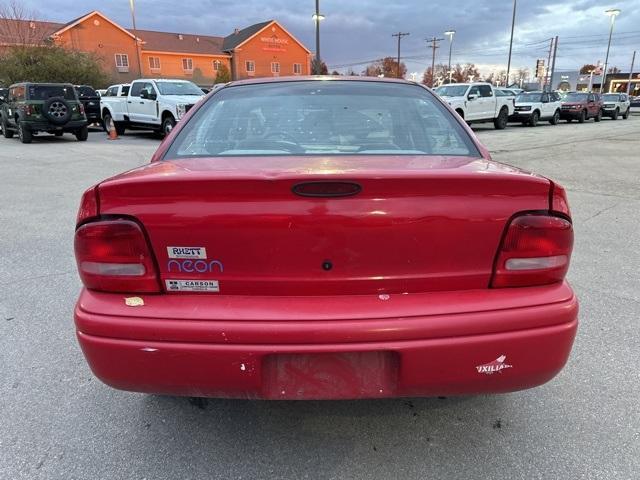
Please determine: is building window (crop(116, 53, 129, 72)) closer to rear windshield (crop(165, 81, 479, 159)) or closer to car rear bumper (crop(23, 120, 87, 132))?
car rear bumper (crop(23, 120, 87, 132))

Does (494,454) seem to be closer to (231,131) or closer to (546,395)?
(546,395)

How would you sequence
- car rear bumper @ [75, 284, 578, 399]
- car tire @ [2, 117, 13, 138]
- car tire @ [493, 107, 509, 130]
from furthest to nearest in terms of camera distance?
car tire @ [493, 107, 509, 130]
car tire @ [2, 117, 13, 138]
car rear bumper @ [75, 284, 578, 399]

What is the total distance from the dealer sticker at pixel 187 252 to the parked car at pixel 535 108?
2618cm

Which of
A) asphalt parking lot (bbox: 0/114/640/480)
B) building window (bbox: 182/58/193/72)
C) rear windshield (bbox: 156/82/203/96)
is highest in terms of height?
building window (bbox: 182/58/193/72)

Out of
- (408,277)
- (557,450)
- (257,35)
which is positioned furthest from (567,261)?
(257,35)

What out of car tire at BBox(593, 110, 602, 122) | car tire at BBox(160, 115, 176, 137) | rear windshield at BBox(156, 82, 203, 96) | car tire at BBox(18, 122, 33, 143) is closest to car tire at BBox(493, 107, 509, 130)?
car tire at BBox(593, 110, 602, 122)

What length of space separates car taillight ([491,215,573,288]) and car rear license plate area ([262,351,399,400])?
→ 548mm

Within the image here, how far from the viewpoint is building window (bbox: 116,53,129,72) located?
5641 centimetres

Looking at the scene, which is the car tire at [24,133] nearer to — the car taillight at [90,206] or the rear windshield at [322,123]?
the rear windshield at [322,123]

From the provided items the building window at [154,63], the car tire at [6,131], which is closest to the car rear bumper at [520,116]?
the car tire at [6,131]

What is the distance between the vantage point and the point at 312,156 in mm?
2270

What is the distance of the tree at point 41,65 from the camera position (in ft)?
95.6

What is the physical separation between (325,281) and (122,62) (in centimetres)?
6301

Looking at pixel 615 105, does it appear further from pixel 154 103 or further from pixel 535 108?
pixel 154 103
